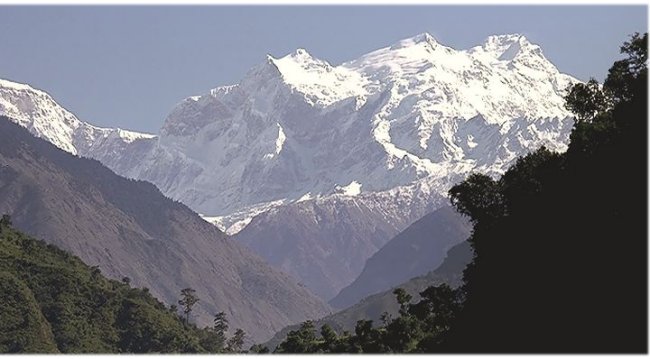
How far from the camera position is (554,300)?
111 m

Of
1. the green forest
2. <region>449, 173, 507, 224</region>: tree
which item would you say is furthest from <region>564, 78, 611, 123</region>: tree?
<region>449, 173, 507, 224</region>: tree

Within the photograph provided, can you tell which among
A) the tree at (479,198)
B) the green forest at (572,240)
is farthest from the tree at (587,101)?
the tree at (479,198)

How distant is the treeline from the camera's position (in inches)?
3979

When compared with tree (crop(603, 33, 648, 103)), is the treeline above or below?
below

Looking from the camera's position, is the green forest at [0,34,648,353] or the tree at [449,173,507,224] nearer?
the green forest at [0,34,648,353]

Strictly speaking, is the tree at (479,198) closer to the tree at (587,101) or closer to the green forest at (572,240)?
the green forest at (572,240)

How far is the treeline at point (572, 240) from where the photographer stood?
332ft

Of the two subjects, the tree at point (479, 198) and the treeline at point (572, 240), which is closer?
the treeline at point (572, 240)

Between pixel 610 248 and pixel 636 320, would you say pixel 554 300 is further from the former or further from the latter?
pixel 636 320

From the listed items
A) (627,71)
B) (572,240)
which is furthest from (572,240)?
(627,71)

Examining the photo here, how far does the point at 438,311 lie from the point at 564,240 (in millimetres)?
64152

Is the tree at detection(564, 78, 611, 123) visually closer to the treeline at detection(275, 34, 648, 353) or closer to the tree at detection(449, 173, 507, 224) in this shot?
the treeline at detection(275, 34, 648, 353)

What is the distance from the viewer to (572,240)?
117 m

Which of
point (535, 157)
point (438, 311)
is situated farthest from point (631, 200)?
point (438, 311)
